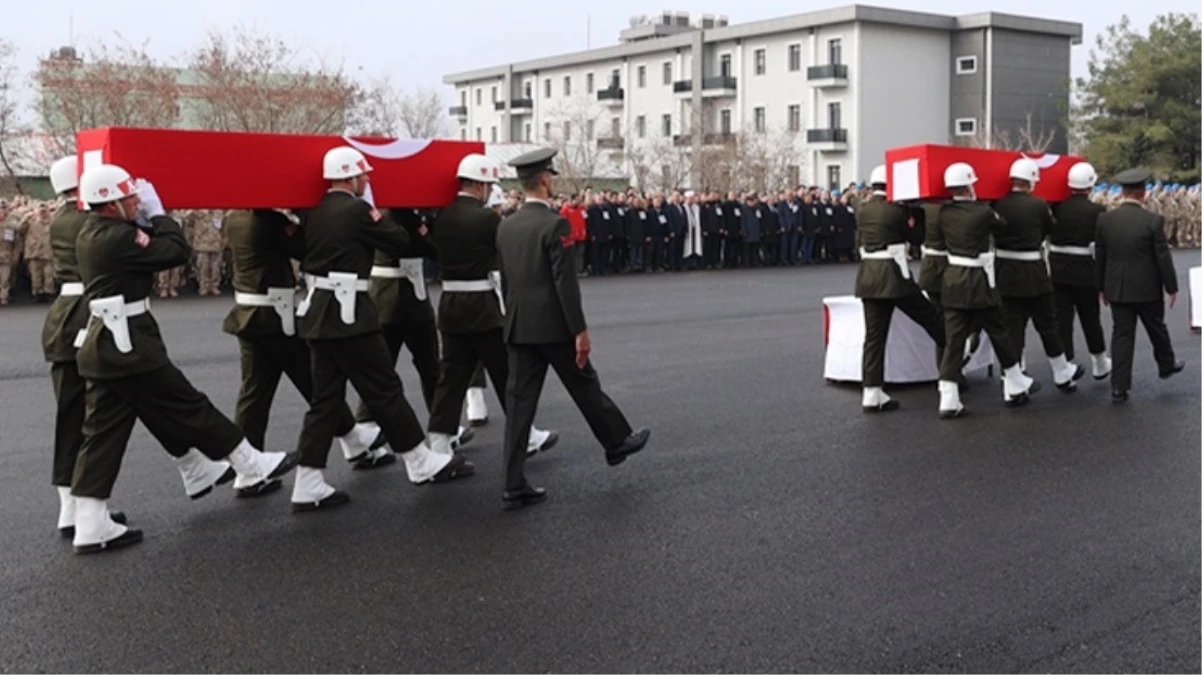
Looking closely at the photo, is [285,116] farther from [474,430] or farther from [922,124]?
[922,124]

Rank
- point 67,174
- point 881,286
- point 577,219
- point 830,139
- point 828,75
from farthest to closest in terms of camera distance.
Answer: point 830,139, point 828,75, point 577,219, point 881,286, point 67,174

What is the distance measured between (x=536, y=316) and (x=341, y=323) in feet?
3.63

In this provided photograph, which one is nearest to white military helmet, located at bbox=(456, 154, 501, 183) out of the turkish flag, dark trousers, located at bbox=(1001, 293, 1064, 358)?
the turkish flag

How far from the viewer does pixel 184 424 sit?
6.70 m

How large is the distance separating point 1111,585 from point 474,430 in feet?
16.8

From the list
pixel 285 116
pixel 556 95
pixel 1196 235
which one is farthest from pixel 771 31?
pixel 285 116

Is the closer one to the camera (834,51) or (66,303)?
(66,303)

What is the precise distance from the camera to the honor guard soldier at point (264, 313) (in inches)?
299

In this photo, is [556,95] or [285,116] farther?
[556,95]

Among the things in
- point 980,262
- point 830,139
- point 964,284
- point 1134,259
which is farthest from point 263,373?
point 830,139

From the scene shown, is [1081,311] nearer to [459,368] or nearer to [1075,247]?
[1075,247]

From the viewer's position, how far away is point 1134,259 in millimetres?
10367

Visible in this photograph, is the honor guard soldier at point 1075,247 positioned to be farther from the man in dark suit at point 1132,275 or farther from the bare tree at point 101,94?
the bare tree at point 101,94

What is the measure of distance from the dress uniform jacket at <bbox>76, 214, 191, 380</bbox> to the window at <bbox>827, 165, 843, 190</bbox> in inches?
2271
